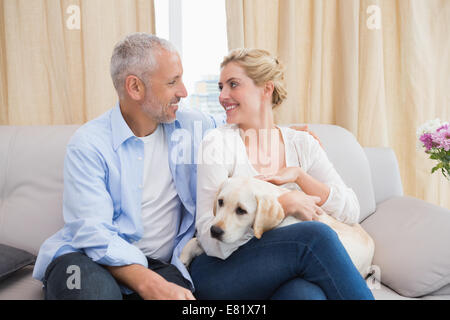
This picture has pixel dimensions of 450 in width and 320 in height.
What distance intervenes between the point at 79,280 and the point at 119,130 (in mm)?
Answer: 586

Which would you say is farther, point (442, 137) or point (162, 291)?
point (442, 137)

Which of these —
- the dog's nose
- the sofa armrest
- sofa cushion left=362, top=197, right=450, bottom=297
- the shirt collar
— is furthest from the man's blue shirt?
the sofa armrest

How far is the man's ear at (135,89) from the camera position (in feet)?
4.73

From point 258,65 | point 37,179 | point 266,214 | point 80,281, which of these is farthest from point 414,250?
point 37,179

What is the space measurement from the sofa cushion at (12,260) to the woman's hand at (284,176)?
1.05m

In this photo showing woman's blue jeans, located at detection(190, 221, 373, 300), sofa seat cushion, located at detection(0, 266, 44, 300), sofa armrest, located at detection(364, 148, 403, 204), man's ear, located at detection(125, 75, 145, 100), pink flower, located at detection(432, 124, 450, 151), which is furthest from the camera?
sofa armrest, located at detection(364, 148, 403, 204)

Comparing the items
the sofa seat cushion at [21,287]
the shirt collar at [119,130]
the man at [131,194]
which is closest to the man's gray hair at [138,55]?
the man at [131,194]

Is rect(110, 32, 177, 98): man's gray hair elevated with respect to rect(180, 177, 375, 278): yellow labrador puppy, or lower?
elevated

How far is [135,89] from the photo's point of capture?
146 cm

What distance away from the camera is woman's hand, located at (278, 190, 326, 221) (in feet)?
3.88

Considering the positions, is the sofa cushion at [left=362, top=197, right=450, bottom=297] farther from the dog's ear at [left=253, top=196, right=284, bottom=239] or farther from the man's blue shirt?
the man's blue shirt

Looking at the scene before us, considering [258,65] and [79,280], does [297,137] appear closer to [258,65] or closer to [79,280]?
[258,65]

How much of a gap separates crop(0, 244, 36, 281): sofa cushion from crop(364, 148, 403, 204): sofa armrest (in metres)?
1.72

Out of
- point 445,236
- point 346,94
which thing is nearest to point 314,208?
point 445,236
